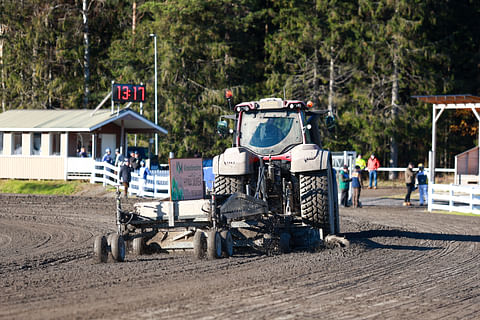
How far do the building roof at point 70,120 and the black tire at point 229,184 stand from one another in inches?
863

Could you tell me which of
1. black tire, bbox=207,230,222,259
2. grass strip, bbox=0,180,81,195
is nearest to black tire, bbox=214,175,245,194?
black tire, bbox=207,230,222,259

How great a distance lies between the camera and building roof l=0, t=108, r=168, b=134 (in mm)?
35344

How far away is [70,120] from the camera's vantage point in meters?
37.0

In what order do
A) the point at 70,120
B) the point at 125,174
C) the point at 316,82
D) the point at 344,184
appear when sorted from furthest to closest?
the point at 316,82 → the point at 70,120 → the point at 125,174 → the point at 344,184

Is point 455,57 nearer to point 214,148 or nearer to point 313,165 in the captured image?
point 214,148

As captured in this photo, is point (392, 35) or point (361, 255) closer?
point (361, 255)

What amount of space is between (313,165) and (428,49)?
28637 mm

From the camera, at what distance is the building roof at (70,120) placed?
1391 inches

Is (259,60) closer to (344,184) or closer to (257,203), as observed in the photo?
(344,184)

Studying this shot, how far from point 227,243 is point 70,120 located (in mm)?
27243

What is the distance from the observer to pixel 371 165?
34500 millimetres

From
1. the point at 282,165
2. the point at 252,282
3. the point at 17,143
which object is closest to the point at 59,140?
the point at 17,143

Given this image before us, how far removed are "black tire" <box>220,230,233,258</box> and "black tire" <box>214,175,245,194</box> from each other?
1.93 m

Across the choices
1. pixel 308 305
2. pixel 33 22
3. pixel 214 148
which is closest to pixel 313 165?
pixel 308 305
